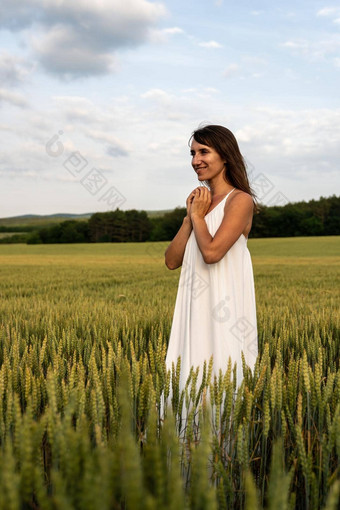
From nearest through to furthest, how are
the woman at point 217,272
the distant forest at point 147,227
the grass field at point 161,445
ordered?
the grass field at point 161,445 → the woman at point 217,272 → the distant forest at point 147,227

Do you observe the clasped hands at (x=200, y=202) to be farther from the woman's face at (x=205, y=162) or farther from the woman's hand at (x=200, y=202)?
the woman's face at (x=205, y=162)

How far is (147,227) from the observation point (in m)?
54.3

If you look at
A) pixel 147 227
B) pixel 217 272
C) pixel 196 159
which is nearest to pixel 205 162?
pixel 196 159

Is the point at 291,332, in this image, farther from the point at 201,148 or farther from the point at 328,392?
the point at 328,392

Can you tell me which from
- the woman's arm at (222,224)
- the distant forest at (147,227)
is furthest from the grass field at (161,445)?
the distant forest at (147,227)

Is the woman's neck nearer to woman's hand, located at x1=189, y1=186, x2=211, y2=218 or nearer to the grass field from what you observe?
woman's hand, located at x1=189, y1=186, x2=211, y2=218

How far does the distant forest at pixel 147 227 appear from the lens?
5300cm

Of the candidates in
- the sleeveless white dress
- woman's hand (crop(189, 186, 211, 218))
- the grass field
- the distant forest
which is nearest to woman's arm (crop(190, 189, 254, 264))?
woman's hand (crop(189, 186, 211, 218))

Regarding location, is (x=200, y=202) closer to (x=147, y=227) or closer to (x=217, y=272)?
(x=217, y=272)

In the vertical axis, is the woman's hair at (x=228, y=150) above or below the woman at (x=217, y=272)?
above

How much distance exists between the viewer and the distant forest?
174 ft

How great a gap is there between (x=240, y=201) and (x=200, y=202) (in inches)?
8.3

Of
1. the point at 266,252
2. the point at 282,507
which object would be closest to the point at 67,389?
the point at 282,507

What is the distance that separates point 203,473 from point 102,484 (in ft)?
0.55
